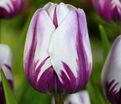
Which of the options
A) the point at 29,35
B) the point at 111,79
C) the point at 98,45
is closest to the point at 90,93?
the point at 111,79

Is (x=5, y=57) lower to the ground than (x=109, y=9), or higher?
higher

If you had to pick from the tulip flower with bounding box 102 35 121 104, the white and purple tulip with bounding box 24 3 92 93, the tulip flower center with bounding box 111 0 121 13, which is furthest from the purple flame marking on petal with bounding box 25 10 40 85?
the tulip flower center with bounding box 111 0 121 13

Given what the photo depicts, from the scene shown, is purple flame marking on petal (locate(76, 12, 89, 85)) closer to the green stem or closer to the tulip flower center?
the green stem

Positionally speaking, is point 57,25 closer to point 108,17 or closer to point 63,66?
point 63,66

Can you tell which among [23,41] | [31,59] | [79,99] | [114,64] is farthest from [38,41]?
[23,41]

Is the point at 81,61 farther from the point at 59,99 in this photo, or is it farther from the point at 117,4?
the point at 117,4

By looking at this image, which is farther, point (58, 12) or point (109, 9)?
point (109, 9)

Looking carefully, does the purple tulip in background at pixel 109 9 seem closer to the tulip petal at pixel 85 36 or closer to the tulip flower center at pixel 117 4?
the tulip flower center at pixel 117 4
